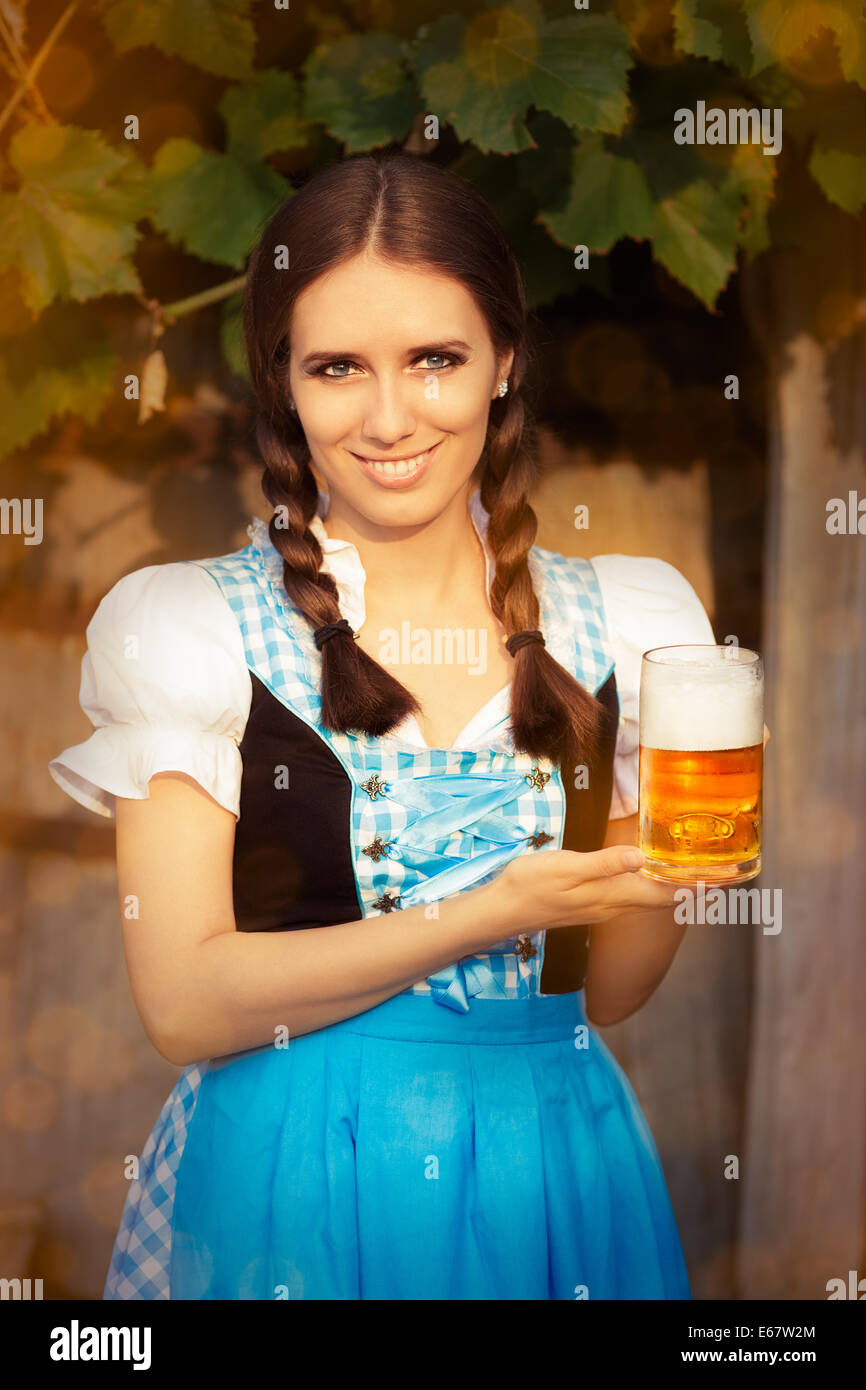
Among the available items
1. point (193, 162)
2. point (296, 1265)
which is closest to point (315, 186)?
point (193, 162)

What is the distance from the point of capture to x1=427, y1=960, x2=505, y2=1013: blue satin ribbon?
1.31 meters

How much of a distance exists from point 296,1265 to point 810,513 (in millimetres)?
1281

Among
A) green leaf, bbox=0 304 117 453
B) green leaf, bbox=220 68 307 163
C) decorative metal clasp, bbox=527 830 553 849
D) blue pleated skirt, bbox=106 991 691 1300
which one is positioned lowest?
blue pleated skirt, bbox=106 991 691 1300

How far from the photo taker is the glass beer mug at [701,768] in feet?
3.91

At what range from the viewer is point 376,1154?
1.30m

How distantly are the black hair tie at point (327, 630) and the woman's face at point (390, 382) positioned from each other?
0.12 m

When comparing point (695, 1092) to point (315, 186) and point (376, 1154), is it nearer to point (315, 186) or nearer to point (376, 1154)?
point (376, 1154)

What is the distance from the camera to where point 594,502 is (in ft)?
6.66

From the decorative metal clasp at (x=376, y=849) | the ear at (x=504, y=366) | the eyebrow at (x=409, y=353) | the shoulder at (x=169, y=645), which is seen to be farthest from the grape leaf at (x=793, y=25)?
the decorative metal clasp at (x=376, y=849)

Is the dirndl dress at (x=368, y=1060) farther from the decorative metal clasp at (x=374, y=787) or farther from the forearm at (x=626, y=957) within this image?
the forearm at (x=626, y=957)

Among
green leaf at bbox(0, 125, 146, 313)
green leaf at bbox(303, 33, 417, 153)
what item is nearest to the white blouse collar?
green leaf at bbox(0, 125, 146, 313)

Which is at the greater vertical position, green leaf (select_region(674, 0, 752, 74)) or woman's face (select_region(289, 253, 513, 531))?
green leaf (select_region(674, 0, 752, 74))

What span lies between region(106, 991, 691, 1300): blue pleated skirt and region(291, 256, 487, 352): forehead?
66cm

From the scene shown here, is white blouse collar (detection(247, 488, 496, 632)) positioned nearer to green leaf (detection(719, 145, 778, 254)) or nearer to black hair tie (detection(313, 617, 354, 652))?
black hair tie (detection(313, 617, 354, 652))
